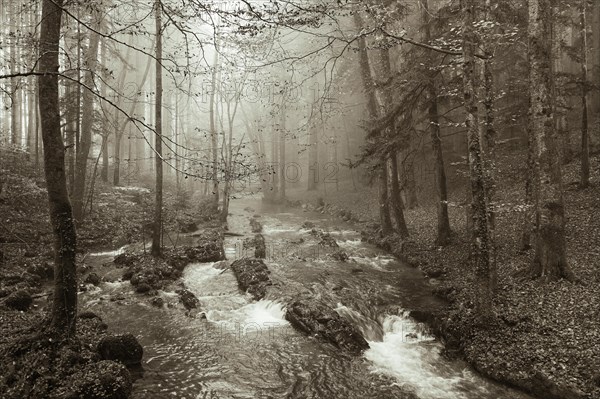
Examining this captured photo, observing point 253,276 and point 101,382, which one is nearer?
point 101,382

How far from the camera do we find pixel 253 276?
12703mm

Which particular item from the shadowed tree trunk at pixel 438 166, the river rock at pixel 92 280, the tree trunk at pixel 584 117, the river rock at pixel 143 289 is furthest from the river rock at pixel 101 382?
the tree trunk at pixel 584 117

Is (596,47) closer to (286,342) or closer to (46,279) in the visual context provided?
(286,342)

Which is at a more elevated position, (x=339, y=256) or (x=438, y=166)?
(x=438, y=166)

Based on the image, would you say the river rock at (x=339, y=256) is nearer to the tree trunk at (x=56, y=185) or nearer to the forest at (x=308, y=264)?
the forest at (x=308, y=264)

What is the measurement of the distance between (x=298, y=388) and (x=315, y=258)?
28.7 ft

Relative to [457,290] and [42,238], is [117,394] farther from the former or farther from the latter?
[42,238]

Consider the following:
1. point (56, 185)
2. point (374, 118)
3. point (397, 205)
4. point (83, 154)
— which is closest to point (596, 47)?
point (374, 118)

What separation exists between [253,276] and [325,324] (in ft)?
13.4

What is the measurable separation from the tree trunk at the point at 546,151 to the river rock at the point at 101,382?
9.40 m

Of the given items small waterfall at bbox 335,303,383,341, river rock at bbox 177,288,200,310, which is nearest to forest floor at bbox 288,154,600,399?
small waterfall at bbox 335,303,383,341

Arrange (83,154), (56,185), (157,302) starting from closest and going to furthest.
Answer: (56,185) → (157,302) → (83,154)

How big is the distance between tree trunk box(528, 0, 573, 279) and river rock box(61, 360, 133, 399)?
370 inches

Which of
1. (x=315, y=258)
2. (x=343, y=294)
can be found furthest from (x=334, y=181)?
(x=343, y=294)
